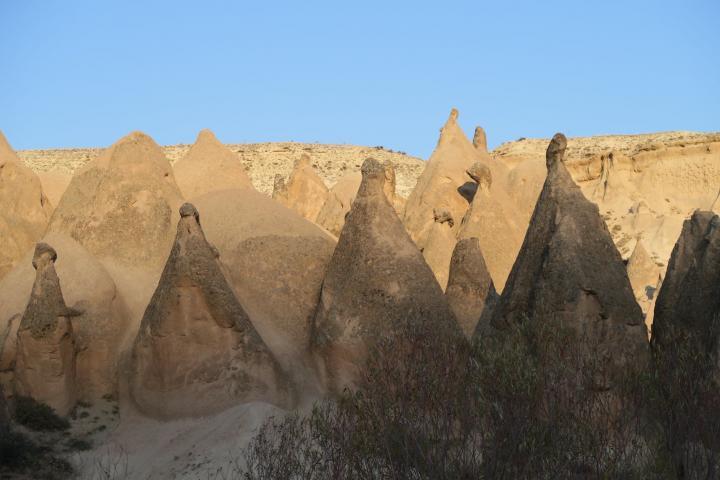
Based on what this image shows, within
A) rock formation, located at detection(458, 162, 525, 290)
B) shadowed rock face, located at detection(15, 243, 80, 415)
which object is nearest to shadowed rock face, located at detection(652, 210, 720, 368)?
rock formation, located at detection(458, 162, 525, 290)

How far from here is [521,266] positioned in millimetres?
17250

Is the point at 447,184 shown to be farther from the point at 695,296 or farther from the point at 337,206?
the point at 695,296

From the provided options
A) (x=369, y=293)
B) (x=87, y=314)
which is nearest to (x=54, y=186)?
(x=87, y=314)

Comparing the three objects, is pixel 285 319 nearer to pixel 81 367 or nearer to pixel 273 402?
pixel 273 402

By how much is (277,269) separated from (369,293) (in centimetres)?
233

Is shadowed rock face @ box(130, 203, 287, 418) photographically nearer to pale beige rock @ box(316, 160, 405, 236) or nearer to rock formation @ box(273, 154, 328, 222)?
pale beige rock @ box(316, 160, 405, 236)

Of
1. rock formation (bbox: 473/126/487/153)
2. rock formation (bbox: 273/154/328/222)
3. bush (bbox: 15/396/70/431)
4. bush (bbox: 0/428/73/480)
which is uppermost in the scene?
rock formation (bbox: 473/126/487/153)

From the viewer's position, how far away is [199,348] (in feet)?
55.0

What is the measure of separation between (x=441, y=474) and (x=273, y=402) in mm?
5197

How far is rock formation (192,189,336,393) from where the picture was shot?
17.8 metres

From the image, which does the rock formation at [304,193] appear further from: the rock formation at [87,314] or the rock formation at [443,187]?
the rock formation at [87,314]

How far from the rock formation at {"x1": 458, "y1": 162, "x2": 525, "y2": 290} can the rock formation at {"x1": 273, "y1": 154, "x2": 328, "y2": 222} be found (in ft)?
24.8

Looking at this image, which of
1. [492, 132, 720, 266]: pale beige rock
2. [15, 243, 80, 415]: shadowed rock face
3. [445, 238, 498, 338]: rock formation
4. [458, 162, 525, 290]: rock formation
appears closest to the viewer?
[15, 243, 80, 415]: shadowed rock face

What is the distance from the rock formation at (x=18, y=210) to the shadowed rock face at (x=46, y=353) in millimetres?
3905
